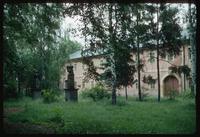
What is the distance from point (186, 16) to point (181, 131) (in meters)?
6.47

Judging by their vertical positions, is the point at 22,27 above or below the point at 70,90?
above

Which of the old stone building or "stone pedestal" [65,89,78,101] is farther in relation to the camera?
"stone pedestal" [65,89,78,101]

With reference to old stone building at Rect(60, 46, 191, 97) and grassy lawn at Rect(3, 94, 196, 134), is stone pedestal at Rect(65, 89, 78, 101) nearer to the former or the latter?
old stone building at Rect(60, 46, 191, 97)

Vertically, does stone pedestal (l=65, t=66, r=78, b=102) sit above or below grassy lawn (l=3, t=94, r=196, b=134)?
above

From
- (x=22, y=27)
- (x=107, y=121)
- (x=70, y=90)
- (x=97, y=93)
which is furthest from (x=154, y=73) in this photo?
(x=22, y=27)

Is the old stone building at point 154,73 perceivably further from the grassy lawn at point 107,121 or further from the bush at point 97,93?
the grassy lawn at point 107,121

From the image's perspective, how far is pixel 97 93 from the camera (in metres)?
14.3

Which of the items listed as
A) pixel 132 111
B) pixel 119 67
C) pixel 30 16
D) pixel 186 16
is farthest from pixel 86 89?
pixel 30 16

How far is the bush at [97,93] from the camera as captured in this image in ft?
46.6

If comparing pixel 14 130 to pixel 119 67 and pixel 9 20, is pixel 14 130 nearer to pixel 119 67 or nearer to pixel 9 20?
pixel 9 20

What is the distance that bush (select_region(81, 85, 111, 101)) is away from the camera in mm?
14203

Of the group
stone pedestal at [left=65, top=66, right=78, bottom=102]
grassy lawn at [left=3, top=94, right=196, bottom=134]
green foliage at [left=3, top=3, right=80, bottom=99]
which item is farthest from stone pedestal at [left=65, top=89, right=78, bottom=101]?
green foliage at [left=3, top=3, right=80, bottom=99]

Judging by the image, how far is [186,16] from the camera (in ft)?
41.4

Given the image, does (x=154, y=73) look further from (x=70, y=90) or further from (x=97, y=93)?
(x=70, y=90)
